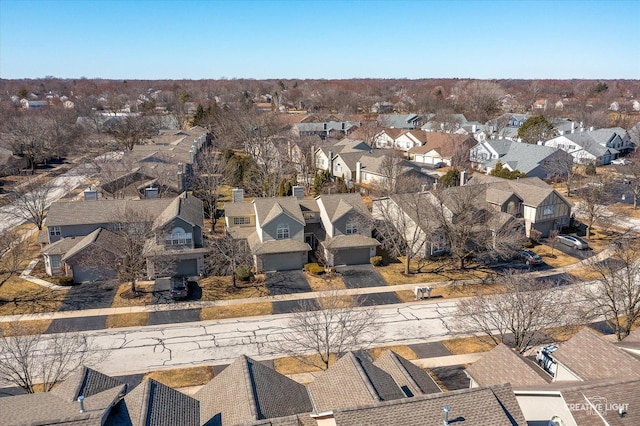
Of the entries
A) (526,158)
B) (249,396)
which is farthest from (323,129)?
(249,396)

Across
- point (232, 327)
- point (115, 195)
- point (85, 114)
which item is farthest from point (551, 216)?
point (85, 114)

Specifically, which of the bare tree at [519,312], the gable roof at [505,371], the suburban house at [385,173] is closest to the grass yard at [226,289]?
the bare tree at [519,312]

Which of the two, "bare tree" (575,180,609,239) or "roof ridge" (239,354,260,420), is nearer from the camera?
"roof ridge" (239,354,260,420)

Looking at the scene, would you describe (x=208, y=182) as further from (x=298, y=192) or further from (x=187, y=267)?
(x=187, y=267)

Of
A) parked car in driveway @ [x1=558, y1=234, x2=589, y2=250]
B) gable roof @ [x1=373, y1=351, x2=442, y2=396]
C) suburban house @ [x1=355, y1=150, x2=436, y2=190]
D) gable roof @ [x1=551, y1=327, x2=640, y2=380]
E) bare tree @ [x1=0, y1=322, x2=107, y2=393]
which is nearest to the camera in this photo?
gable roof @ [x1=373, y1=351, x2=442, y2=396]

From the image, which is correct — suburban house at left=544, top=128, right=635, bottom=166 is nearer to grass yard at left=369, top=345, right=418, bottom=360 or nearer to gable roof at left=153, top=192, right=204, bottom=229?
gable roof at left=153, top=192, right=204, bottom=229

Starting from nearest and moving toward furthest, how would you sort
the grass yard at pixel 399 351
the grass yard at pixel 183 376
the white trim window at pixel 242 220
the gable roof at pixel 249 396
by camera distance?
the gable roof at pixel 249 396 → the grass yard at pixel 183 376 → the grass yard at pixel 399 351 → the white trim window at pixel 242 220

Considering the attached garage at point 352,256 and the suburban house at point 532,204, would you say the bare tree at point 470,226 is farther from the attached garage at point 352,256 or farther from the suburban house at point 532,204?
the attached garage at point 352,256

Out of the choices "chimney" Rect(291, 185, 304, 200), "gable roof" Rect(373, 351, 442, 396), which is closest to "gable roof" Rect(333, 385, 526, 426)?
"gable roof" Rect(373, 351, 442, 396)
